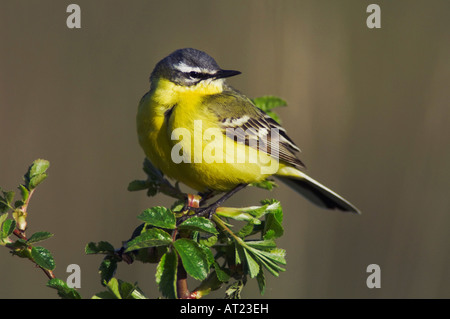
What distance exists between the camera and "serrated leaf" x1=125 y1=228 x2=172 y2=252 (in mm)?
1920

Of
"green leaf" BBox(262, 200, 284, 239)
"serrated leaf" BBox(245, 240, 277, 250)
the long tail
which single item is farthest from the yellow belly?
"serrated leaf" BBox(245, 240, 277, 250)

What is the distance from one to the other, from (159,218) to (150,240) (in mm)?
123

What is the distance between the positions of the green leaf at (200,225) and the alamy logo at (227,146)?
1.19 metres

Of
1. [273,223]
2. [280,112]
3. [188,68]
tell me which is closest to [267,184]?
[188,68]

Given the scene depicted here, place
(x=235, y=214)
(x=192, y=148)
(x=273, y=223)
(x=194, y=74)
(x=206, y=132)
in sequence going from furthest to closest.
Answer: (x=194, y=74) → (x=206, y=132) → (x=192, y=148) → (x=235, y=214) → (x=273, y=223)

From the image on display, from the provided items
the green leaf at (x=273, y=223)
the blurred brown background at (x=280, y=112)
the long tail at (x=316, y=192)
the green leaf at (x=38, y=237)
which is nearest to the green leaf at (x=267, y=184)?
the long tail at (x=316, y=192)

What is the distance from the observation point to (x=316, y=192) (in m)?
4.29

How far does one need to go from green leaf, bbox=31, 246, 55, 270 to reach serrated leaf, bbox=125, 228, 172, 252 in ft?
0.91

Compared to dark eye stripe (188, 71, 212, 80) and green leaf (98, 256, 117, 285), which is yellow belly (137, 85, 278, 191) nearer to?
dark eye stripe (188, 71, 212, 80)

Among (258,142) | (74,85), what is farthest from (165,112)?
(74,85)

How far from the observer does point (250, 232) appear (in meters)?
2.20

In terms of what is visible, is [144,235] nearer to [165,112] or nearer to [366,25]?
[165,112]

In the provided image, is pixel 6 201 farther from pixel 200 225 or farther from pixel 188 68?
pixel 188 68

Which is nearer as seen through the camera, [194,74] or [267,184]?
[267,184]
